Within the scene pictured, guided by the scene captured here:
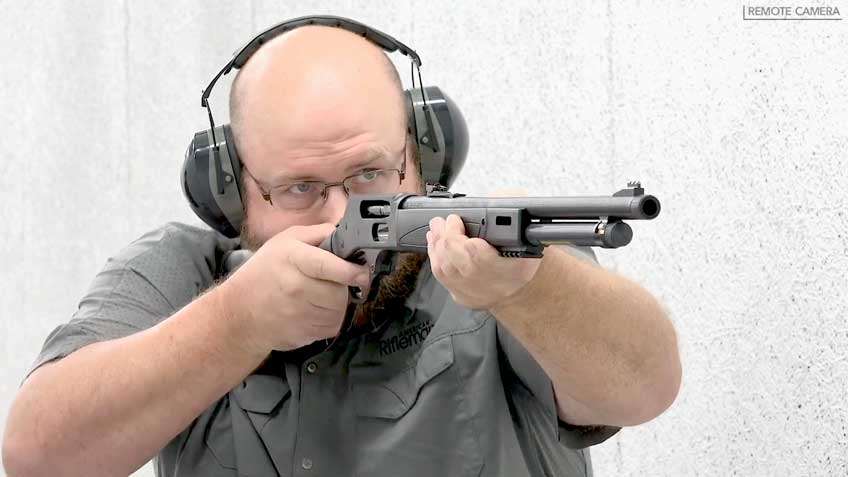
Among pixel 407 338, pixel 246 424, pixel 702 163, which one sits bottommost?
pixel 246 424

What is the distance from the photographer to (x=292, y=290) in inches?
51.4

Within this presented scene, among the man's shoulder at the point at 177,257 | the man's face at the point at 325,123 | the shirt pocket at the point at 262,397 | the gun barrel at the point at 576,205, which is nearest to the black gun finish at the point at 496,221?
the gun barrel at the point at 576,205

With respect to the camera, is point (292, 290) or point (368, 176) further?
point (368, 176)

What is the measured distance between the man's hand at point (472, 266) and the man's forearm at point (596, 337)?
1.3 inches

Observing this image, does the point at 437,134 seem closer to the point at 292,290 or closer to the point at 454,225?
the point at 292,290

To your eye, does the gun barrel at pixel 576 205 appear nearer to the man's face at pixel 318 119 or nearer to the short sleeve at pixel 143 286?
the man's face at pixel 318 119

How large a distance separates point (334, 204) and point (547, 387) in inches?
16.2

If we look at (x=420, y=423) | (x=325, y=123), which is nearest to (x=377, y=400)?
(x=420, y=423)

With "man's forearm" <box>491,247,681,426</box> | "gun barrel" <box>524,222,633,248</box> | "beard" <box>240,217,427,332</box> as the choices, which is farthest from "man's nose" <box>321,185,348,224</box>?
"gun barrel" <box>524,222,633,248</box>

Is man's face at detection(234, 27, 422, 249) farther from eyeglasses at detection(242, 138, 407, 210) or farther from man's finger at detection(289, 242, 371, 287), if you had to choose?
man's finger at detection(289, 242, 371, 287)

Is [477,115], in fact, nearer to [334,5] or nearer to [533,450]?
[334,5]

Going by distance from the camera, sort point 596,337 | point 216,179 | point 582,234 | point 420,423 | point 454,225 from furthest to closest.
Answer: point 216,179
point 420,423
point 596,337
point 454,225
point 582,234

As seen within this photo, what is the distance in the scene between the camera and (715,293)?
5.61 feet

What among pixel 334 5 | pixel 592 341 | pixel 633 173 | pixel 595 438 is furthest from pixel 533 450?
pixel 334 5
